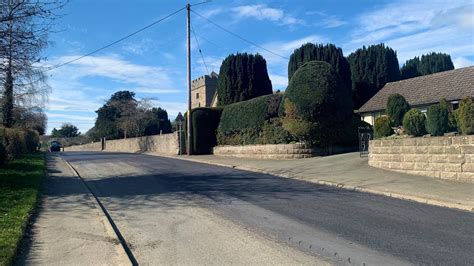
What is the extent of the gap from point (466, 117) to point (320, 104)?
9093 mm

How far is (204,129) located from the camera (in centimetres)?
3197

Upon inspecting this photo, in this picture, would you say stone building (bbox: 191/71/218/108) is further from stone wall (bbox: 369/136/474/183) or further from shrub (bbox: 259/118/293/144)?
stone wall (bbox: 369/136/474/183)

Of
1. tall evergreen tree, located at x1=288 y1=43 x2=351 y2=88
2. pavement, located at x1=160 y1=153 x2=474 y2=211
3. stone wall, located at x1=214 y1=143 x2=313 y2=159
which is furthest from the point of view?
tall evergreen tree, located at x1=288 y1=43 x2=351 y2=88

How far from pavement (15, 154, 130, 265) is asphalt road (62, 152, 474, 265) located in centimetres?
36

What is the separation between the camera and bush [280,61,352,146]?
22375 millimetres

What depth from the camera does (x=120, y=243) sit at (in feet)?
23.9

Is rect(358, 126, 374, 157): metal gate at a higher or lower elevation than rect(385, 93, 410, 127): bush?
lower

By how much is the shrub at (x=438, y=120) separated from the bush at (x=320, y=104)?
7.19 meters

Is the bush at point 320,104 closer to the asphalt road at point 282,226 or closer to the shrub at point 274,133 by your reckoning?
the shrub at point 274,133

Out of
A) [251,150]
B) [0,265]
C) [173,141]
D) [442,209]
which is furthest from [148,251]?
[173,141]

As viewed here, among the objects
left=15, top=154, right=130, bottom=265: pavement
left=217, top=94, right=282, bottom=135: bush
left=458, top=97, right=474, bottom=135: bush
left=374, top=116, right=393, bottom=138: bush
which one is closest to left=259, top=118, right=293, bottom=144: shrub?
left=217, top=94, right=282, bottom=135: bush

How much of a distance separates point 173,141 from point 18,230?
92.0 ft

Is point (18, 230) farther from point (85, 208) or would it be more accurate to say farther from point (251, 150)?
point (251, 150)

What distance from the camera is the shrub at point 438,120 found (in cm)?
1520
